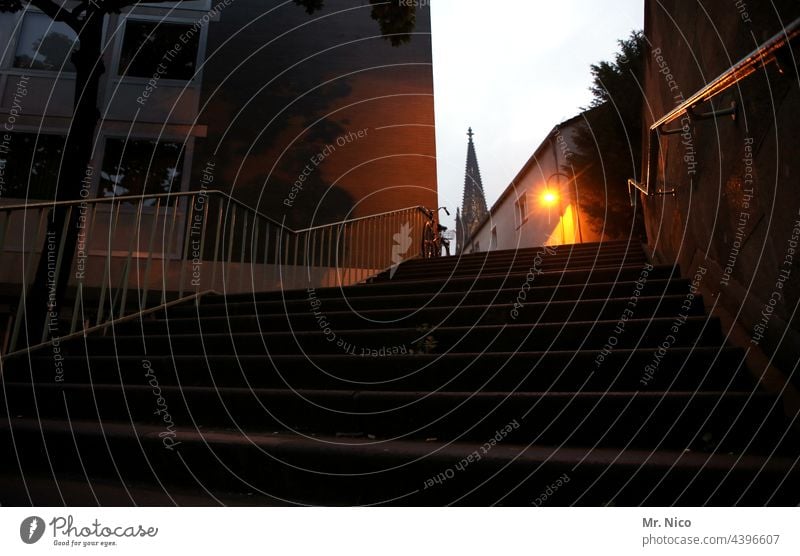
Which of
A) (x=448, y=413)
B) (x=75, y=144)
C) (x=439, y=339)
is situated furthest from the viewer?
(x=75, y=144)

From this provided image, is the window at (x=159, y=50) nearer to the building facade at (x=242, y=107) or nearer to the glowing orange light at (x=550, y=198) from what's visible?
the building facade at (x=242, y=107)

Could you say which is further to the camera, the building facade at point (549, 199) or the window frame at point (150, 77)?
the building facade at point (549, 199)

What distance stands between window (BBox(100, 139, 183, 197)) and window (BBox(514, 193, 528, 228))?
10618 mm

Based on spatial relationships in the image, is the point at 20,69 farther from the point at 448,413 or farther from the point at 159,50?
the point at 448,413

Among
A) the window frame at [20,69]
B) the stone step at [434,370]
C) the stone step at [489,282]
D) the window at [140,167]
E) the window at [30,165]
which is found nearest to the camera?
the stone step at [434,370]

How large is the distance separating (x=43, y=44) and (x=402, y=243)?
724 cm

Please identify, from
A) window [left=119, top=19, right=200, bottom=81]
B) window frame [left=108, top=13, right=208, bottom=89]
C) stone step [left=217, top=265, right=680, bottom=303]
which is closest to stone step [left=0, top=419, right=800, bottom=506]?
stone step [left=217, top=265, right=680, bottom=303]

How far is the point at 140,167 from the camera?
793 cm

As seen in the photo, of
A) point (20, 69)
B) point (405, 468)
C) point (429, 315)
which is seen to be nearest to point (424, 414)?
point (405, 468)
